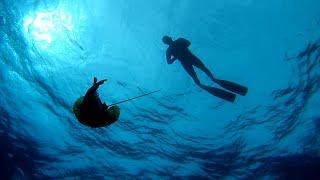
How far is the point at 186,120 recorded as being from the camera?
53.5ft

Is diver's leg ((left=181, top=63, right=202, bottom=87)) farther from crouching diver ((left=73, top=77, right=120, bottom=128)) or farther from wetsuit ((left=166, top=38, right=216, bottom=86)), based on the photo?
crouching diver ((left=73, top=77, right=120, bottom=128))

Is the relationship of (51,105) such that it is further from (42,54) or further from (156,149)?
(156,149)

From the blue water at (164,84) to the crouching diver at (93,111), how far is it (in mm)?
7398

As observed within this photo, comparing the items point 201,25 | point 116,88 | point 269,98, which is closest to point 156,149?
point 116,88

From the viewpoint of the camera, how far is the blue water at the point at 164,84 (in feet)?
41.6

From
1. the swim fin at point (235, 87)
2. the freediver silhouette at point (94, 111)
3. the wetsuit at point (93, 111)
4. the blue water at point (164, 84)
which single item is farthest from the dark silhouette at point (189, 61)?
the wetsuit at point (93, 111)

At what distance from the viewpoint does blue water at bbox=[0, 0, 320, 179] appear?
12672 millimetres

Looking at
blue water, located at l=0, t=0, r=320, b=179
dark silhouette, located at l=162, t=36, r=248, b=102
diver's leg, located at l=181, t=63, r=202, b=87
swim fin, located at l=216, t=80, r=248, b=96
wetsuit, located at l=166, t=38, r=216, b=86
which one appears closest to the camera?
swim fin, located at l=216, t=80, r=248, b=96

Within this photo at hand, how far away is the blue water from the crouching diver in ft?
24.3

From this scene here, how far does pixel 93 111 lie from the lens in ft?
18.6

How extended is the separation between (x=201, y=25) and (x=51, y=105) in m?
8.62

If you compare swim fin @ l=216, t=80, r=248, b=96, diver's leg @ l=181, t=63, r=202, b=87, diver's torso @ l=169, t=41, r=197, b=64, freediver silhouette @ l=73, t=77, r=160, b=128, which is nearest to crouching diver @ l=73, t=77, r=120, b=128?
freediver silhouette @ l=73, t=77, r=160, b=128

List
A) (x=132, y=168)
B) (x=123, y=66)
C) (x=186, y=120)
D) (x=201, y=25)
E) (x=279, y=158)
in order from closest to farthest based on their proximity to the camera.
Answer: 1. (x=201, y=25)
2. (x=123, y=66)
3. (x=186, y=120)
4. (x=279, y=158)
5. (x=132, y=168)

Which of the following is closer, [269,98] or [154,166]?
[269,98]
